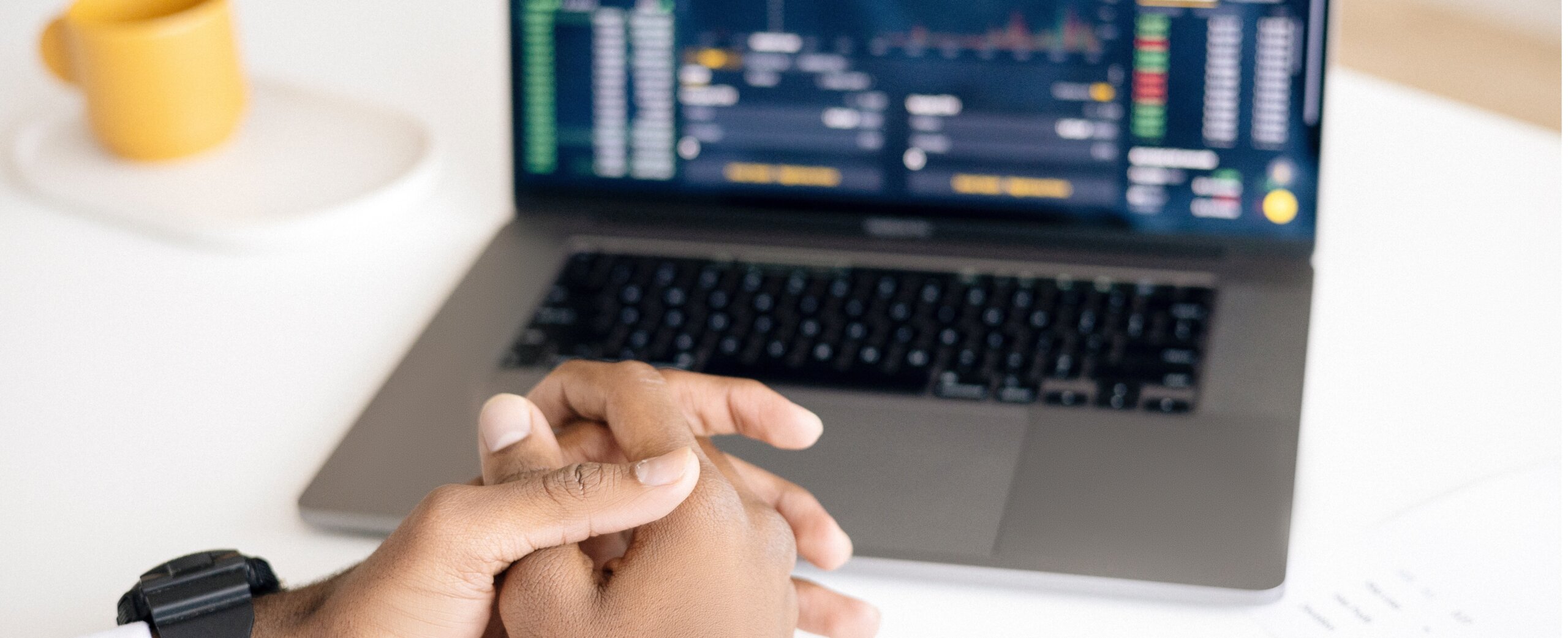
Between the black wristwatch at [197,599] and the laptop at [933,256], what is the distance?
143mm

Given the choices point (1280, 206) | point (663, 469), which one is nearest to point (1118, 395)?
point (1280, 206)

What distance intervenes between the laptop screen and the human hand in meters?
0.37

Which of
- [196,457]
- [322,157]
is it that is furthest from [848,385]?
[322,157]

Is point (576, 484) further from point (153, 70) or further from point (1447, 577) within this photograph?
point (153, 70)

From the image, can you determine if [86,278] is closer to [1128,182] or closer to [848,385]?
[848,385]

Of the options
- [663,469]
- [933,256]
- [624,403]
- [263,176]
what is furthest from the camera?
[263,176]

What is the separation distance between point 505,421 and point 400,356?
32 cm

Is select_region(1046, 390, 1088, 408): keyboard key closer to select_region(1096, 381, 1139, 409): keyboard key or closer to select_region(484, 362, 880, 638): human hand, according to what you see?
select_region(1096, 381, 1139, 409): keyboard key

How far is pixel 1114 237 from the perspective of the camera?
41.3 inches

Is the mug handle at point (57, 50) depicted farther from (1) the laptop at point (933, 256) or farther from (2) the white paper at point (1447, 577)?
(2) the white paper at point (1447, 577)

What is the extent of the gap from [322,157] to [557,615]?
0.70 meters

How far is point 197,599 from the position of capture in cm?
64

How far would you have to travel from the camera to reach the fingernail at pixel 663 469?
0.61 meters

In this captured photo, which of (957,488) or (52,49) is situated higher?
(52,49)
